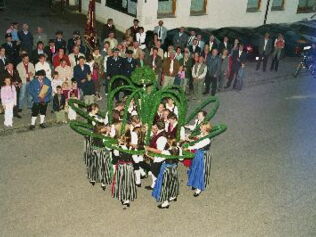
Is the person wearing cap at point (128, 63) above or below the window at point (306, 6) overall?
below

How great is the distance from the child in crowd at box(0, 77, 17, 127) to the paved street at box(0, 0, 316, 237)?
410 millimetres

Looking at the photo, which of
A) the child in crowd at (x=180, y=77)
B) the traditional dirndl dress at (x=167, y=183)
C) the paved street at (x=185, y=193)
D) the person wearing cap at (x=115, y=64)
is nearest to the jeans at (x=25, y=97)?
the paved street at (x=185, y=193)

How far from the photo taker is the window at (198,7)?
73.6 ft

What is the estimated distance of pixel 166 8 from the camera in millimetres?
21516

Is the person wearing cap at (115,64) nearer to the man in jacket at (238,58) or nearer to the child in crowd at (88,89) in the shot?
the child in crowd at (88,89)

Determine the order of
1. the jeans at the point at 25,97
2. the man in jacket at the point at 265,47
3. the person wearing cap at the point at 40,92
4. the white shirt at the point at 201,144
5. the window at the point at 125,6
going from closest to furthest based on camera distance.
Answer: the white shirt at the point at 201,144
the person wearing cap at the point at 40,92
the jeans at the point at 25,97
the man in jacket at the point at 265,47
the window at the point at 125,6

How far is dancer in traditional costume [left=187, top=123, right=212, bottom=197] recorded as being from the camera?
9.26 m

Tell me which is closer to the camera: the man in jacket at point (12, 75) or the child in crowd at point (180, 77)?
the man in jacket at point (12, 75)

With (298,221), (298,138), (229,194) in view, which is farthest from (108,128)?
(298,138)

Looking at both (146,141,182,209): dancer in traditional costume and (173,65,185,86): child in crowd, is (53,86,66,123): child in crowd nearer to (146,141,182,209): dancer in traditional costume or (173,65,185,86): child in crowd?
(173,65,185,86): child in crowd

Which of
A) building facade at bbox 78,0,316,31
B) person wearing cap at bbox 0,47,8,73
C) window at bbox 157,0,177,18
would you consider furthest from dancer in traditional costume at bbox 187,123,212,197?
window at bbox 157,0,177,18

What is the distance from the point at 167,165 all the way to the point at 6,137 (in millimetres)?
5020

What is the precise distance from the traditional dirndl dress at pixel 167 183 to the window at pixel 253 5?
17.8 m

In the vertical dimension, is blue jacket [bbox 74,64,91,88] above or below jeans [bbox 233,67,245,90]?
above
